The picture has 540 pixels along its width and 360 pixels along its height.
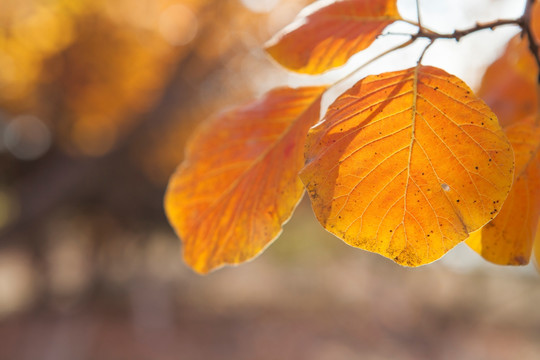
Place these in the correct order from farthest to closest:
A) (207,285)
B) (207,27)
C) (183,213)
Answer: (207,285), (207,27), (183,213)

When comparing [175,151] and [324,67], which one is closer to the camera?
[324,67]

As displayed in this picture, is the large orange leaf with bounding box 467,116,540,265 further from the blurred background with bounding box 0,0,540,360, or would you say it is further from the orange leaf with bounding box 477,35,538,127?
the blurred background with bounding box 0,0,540,360

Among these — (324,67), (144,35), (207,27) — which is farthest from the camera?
(144,35)

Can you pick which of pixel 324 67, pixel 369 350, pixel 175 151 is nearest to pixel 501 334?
pixel 369 350

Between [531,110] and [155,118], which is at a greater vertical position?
[531,110]

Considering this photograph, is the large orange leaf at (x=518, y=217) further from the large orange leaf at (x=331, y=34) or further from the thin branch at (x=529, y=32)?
the large orange leaf at (x=331, y=34)

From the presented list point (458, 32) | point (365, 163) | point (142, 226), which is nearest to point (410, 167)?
point (365, 163)

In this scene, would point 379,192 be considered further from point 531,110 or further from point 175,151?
point 175,151

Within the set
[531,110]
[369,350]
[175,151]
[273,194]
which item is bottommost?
[369,350]

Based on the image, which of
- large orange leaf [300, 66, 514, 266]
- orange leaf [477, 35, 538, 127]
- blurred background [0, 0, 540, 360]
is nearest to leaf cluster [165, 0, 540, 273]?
large orange leaf [300, 66, 514, 266]
